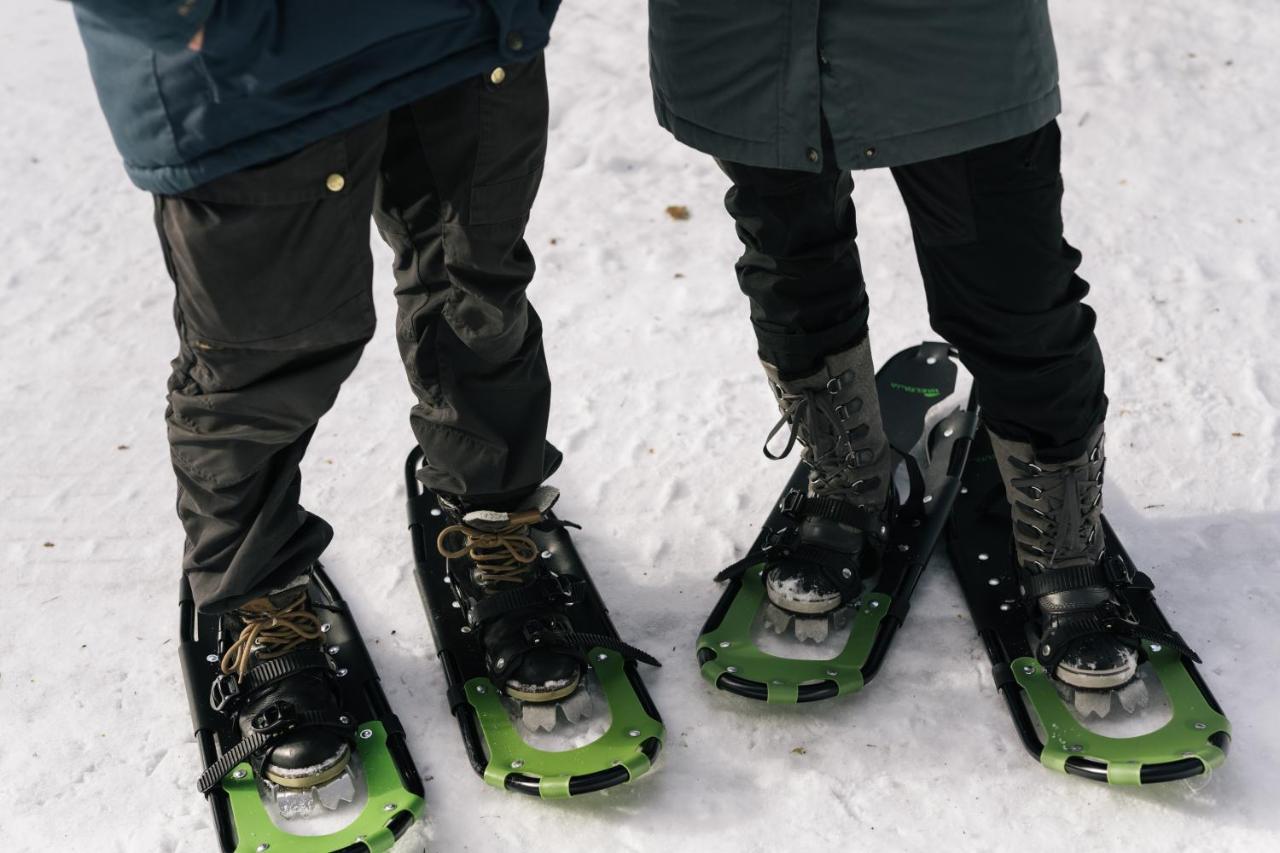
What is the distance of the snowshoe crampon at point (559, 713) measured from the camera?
A: 213cm

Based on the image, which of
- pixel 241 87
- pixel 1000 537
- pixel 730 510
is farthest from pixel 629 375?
pixel 241 87

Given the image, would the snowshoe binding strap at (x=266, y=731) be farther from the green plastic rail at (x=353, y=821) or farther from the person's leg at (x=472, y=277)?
the person's leg at (x=472, y=277)

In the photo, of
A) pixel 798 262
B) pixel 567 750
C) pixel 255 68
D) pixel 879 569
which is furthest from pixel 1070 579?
pixel 255 68

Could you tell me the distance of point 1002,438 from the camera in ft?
7.52

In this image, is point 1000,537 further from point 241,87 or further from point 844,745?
point 241,87

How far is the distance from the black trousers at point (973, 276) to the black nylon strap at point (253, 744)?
3.35 ft

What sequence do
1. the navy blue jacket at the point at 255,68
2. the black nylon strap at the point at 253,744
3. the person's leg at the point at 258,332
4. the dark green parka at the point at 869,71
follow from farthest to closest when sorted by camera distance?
1. the black nylon strap at the point at 253,744
2. the dark green parka at the point at 869,71
3. the person's leg at the point at 258,332
4. the navy blue jacket at the point at 255,68

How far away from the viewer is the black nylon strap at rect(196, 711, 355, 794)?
212 cm

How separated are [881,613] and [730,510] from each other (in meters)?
0.48

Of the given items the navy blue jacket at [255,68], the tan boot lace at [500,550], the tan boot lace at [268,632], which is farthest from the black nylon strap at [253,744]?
the navy blue jacket at [255,68]

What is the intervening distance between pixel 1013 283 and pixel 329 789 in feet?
4.48

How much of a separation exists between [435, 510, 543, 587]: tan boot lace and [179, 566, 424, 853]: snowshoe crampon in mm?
268

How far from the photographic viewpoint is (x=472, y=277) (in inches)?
80.1

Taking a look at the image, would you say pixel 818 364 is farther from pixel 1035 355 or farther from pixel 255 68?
pixel 255 68
